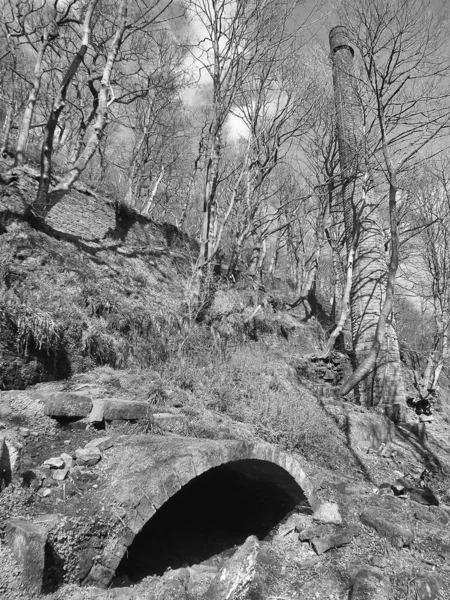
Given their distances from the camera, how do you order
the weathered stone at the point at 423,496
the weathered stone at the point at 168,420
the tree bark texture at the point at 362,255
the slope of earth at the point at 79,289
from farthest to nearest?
the tree bark texture at the point at 362,255
the slope of earth at the point at 79,289
the weathered stone at the point at 423,496
the weathered stone at the point at 168,420

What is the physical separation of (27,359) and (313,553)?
3822 mm

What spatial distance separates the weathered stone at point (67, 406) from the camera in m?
3.85

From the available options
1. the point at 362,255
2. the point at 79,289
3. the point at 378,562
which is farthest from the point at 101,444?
the point at 362,255

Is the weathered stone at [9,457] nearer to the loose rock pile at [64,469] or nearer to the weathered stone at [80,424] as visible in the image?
the loose rock pile at [64,469]

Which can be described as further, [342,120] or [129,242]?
[342,120]

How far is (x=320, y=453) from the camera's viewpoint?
545 cm

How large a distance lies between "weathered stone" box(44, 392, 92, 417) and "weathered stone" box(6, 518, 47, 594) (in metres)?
1.54

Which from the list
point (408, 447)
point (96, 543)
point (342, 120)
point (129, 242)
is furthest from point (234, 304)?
point (96, 543)

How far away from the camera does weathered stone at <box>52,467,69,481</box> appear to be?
300 cm

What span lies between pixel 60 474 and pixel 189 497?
1813mm

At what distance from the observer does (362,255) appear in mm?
9867

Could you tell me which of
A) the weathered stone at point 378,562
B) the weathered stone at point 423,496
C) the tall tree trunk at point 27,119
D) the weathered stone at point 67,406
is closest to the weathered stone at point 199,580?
the weathered stone at point 378,562

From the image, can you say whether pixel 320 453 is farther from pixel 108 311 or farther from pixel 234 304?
pixel 234 304

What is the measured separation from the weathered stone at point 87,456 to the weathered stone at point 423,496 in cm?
389
